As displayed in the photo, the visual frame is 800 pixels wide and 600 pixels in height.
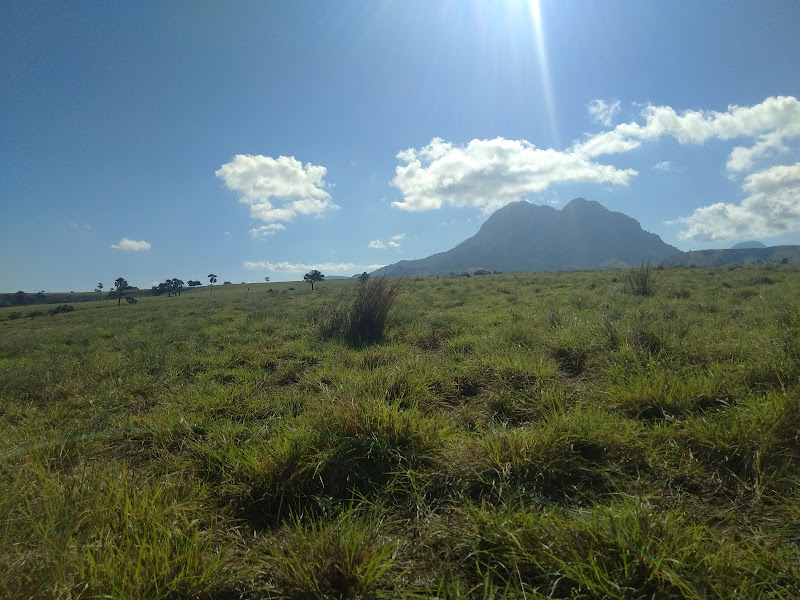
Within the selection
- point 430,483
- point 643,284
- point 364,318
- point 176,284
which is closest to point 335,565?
point 430,483

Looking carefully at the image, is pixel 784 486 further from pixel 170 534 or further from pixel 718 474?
pixel 170 534

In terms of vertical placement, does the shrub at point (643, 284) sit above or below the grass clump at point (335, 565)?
above

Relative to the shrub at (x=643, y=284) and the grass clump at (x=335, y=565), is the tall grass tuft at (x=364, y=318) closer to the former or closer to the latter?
the grass clump at (x=335, y=565)

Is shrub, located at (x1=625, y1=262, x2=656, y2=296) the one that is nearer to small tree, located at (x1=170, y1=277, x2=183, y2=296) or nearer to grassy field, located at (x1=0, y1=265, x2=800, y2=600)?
grassy field, located at (x1=0, y1=265, x2=800, y2=600)

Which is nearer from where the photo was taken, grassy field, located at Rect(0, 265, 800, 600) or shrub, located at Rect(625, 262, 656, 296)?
grassy field, located at Rect(0, 265, 800, 600)

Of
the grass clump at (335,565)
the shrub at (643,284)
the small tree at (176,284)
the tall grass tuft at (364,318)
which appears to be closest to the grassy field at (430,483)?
the grass clump at (335,565)

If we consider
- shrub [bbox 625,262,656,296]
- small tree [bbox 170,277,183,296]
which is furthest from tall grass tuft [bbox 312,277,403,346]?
small tree [bbox 170,277,183,296]

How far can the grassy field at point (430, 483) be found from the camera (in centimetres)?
159

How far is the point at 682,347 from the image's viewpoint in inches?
180

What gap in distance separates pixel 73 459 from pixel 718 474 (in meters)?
4.59

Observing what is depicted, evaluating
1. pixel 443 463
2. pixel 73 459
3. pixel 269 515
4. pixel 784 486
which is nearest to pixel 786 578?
pixel 784 486

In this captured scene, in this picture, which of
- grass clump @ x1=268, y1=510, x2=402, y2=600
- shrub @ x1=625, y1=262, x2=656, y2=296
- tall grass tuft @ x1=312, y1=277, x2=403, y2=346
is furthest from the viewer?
shrub @ x1=625, y1=262, x2=656, y2=296

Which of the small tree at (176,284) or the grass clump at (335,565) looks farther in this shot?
the small tree at (176,284)

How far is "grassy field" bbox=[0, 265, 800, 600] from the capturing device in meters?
1.59
